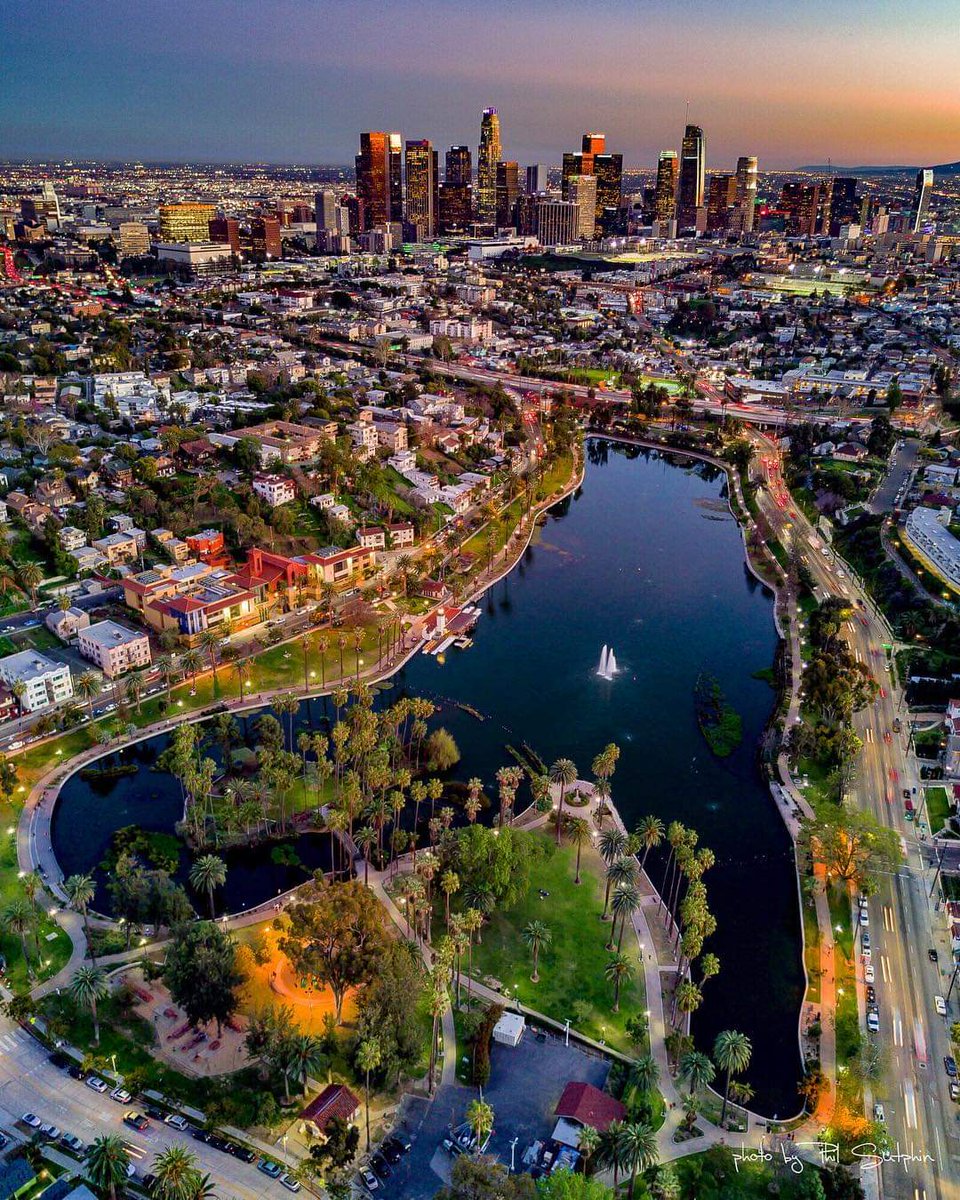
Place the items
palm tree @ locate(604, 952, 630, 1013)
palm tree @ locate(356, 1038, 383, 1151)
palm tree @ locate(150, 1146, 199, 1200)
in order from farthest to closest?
palm tree @ locate(604, 952, 630, 1013) → palm tree @ locate(356, 1038, 383, 1151) → palm tree @ locate(150, 1146, 199, 1200)

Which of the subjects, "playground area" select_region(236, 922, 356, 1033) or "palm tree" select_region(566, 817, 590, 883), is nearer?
"playground area" select_region(236, 922, 356, 1033)

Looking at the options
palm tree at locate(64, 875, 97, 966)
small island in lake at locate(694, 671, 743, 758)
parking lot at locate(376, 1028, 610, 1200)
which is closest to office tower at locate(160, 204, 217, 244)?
small island in lake at locate(694, 671, 743, 758)

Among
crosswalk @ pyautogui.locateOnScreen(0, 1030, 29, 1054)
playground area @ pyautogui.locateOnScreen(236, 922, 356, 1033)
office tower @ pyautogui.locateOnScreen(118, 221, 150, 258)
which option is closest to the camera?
crosswalk @ pyautogui.locateOnScreen(0, 1030, 29, 1054)

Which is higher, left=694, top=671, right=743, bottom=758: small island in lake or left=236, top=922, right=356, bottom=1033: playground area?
left=694, top=671, right=743, bottom=758: small island in lake

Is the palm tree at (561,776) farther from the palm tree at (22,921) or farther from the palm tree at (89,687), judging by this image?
the palm tree at (89,687)

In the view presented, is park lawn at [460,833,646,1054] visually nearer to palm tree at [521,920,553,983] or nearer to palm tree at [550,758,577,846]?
palm tree at [521,920,553,983]

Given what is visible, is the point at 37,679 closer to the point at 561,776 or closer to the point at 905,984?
Answer: the point at 561,776
